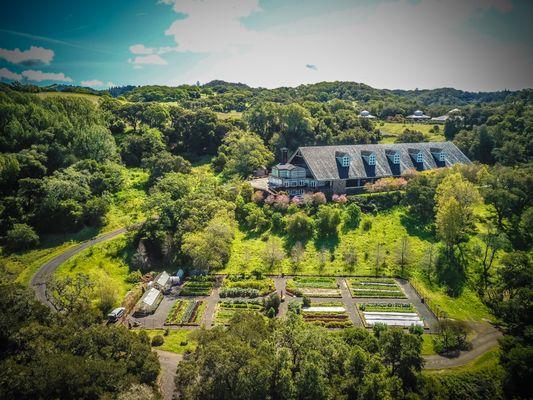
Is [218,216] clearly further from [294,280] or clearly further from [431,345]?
[431,345]

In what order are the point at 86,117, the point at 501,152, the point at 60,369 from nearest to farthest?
the point at 60,369 → the point at 501,152 → the point at 86,117

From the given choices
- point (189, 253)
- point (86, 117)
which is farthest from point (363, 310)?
point (86, 117)

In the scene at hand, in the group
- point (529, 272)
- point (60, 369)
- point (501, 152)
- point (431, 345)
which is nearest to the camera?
point (60, 369)

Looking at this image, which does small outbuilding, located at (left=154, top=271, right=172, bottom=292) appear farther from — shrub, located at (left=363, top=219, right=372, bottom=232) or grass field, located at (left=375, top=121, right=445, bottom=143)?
grass field, located at (left=375, top=121, right=445, bottom=143)

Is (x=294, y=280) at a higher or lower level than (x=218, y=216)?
lower

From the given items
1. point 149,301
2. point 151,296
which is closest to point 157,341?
point 149,301

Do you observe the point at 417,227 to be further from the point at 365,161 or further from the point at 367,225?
the point at 365,161
